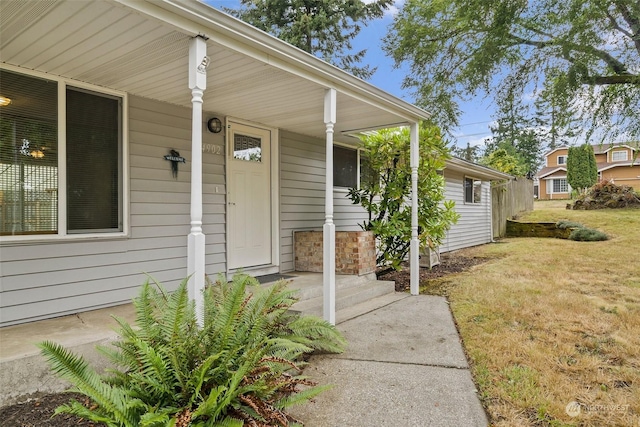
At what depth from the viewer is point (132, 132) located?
394 cm

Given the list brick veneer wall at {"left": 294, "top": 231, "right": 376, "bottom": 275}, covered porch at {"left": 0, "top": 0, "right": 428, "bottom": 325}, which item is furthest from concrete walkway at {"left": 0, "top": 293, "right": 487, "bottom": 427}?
brick veneer wall at {"left": 294, "top": 231, "right": 376, "bottom": 275}

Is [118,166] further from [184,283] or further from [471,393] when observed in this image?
[471,393]

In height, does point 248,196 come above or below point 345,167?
below

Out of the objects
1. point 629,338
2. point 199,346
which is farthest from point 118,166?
point 629,338

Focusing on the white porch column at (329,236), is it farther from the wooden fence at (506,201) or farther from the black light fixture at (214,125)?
the wooden fence at (506,201)

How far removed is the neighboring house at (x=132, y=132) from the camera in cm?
275

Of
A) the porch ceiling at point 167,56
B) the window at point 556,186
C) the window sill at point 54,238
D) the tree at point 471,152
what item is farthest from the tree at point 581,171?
the window sill at point 54,238

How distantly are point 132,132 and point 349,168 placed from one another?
13.2 feet

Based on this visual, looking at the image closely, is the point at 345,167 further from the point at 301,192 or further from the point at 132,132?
the point at 132,132

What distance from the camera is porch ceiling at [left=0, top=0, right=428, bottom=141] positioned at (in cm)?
249

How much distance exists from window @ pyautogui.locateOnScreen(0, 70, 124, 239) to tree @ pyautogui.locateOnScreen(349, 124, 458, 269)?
147 inches

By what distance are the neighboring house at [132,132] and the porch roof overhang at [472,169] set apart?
193 inches

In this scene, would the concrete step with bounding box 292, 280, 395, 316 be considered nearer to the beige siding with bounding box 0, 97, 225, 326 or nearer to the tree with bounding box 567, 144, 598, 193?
the beige siding with bounding box 0, 97, 225, 326

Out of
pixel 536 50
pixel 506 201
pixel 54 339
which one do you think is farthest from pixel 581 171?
pixel 54 339
